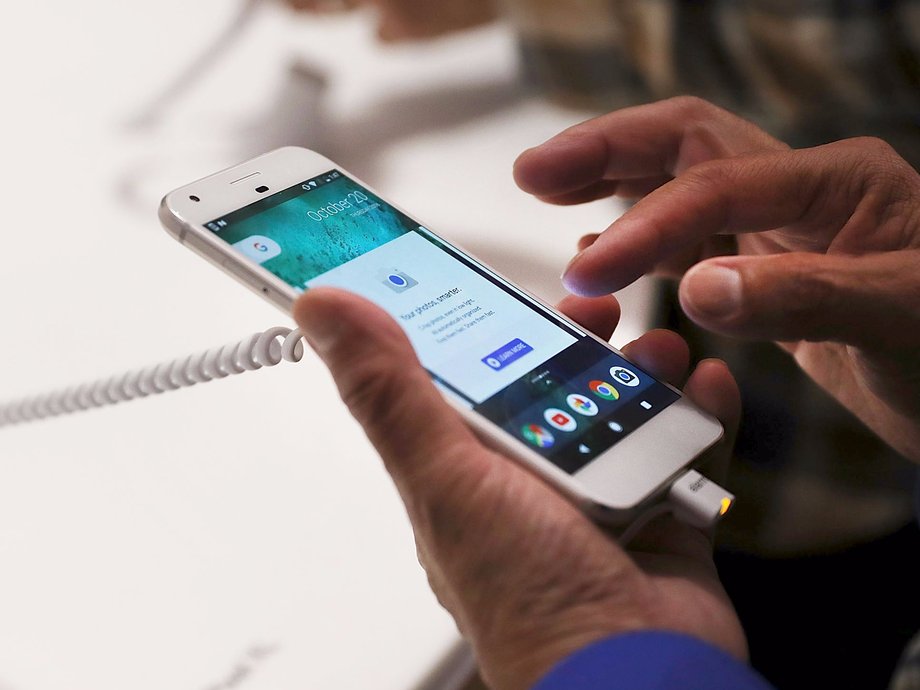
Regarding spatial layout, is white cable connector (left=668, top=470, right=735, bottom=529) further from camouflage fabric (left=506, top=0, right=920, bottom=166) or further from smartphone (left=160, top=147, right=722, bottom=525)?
camouflage fabric (left=506, top=0, right=920, bottom=166)

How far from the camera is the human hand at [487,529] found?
0.37m

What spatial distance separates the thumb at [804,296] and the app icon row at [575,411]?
6 cm

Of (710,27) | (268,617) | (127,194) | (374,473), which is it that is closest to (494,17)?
(710,27)

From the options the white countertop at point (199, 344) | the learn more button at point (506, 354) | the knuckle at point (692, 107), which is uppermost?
the knuckle at point (692, 107)

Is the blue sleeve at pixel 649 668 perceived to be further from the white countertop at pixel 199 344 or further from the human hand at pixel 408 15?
the human hand at pixel 408 15

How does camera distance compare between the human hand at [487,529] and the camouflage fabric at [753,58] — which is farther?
the camouflage fabric at [753,58]

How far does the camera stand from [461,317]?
48 cm

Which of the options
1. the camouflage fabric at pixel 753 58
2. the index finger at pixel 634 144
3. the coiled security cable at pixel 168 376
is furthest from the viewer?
the camouflage fabric at pixel 753 58

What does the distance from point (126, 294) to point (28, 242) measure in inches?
3.1

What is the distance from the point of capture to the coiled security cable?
1.50ft

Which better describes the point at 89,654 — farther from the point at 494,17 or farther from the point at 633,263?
the point at 494,17

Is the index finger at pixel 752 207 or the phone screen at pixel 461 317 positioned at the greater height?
the index finger at pixel 752 207

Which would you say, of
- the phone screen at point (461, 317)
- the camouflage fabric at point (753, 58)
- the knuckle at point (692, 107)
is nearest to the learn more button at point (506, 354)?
the phone screen at point (461, 317)

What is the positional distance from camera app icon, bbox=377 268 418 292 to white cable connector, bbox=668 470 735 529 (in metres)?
0.17
